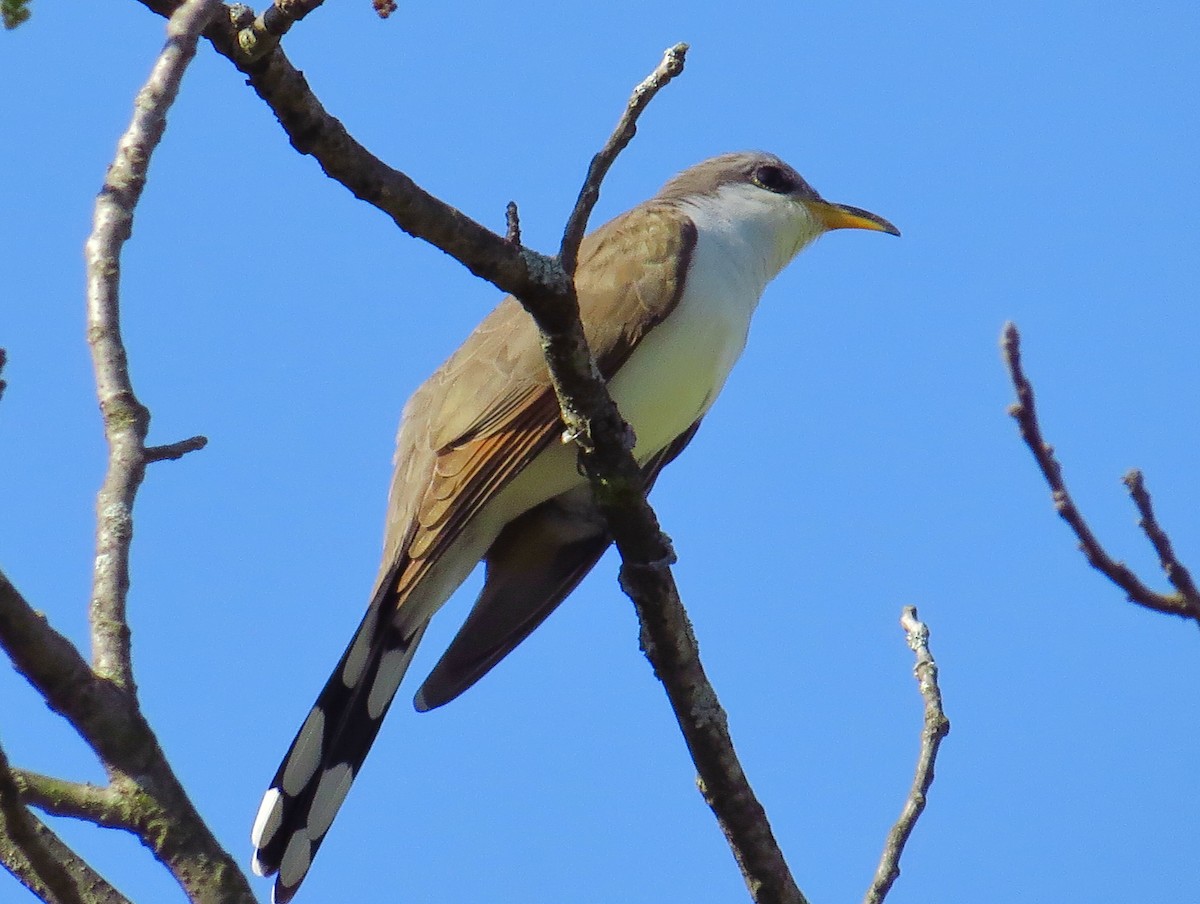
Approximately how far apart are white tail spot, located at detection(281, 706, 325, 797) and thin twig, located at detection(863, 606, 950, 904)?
4.82ft

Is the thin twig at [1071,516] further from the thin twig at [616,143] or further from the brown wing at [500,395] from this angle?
the brown wing at [500,395]

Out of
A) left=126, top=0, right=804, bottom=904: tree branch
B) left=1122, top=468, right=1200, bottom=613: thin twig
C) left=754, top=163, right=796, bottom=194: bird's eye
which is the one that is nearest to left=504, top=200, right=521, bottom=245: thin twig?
left=126, top=0, right=804, bottom=904: tree branch

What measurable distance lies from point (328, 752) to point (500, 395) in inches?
43.0

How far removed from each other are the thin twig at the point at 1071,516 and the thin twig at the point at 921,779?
5.22ft

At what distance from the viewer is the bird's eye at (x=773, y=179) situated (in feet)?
18.4

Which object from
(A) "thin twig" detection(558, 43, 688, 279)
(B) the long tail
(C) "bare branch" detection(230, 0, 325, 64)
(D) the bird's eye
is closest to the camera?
(C) "bare branch" detection(230, 0, 325, 64)

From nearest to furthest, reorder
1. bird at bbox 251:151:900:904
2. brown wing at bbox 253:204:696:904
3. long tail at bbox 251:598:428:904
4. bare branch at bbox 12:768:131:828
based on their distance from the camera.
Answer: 1. bare branch at bbox 12:768:131:828
2. long tail at bbox 251:598:428:904
3. brown wing at bbox 253:204:696:904
4. bird at bbox 251:151:900:904

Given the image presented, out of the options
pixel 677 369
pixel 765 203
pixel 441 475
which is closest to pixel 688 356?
pixel 677 369

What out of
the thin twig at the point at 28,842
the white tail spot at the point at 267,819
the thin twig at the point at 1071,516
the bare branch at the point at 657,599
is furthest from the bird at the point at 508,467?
the thin twig at the point at 1071,516

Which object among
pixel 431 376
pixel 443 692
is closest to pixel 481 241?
pixel 443 692

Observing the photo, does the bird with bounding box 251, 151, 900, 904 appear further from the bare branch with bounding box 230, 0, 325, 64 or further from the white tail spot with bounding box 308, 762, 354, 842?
the bare branch with bounding box 230, 0, 325, 64

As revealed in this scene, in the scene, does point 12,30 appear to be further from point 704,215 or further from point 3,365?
point 704,215

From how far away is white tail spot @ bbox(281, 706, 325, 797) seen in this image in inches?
148

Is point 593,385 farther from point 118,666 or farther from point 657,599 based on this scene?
point 118,666
